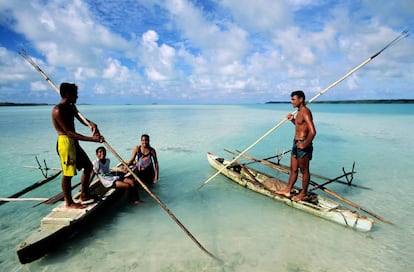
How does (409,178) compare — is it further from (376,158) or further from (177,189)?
(177,189)

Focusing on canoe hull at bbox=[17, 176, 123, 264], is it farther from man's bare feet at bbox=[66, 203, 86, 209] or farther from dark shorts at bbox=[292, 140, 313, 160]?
dark shorts at bbox=[292, 140, 313, 160]

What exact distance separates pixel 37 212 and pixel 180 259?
4356 millimetres

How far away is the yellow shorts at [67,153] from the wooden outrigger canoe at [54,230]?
84 centimetres

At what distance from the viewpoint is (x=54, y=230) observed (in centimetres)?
412

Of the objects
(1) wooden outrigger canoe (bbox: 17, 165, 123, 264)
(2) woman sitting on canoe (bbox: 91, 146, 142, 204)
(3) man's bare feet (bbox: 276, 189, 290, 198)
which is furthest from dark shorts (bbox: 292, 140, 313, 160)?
(1) wooden outrigger canoe (bbox: 17, 165, 123, 264)

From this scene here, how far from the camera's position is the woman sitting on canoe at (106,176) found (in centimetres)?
582

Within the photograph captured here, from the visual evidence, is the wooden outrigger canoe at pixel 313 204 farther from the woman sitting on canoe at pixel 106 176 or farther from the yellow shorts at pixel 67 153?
the yellow shorts at pixel 67 153

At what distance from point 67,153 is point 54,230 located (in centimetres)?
140

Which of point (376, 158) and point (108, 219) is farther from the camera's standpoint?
point (376, 158)

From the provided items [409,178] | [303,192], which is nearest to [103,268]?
[303,192]

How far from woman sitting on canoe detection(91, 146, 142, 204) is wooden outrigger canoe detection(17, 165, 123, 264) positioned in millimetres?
651

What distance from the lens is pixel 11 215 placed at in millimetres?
5949

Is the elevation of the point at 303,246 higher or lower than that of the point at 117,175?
lower

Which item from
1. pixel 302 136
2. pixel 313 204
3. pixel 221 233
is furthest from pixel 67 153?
pixel 313 204
